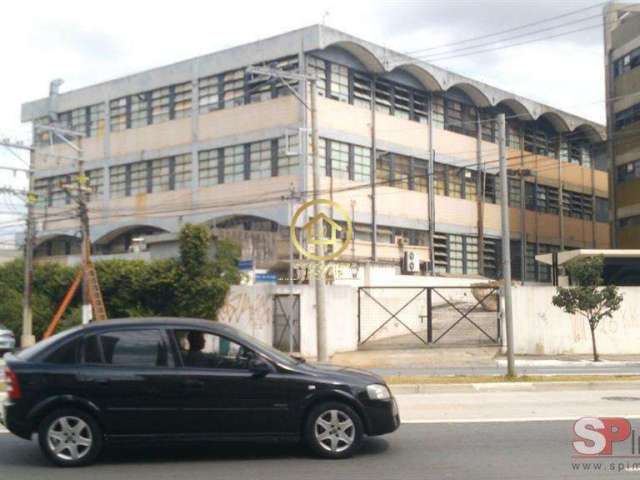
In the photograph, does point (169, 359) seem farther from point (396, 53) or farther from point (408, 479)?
point (396, 53)

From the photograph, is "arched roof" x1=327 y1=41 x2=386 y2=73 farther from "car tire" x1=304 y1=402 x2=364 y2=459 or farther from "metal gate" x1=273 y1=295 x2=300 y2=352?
"car tire" x1=304 y1=402 x2=364 y2=459

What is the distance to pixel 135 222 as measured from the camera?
4784cm

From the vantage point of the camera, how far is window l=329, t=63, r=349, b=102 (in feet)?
139

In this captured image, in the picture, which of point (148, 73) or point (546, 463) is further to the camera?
point (148, 73)

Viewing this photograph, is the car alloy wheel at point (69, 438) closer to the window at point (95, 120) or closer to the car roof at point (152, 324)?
the car roof at point (152, 324)

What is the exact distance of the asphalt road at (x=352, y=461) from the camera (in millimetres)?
7781

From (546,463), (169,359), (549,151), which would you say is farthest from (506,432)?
(549,151)

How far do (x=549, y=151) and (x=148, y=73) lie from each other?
97.8 ft

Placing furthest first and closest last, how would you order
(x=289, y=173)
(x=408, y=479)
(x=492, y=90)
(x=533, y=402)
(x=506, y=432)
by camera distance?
(x=492, y=90) < (x=289, y=173) < (x=533, y=402) < (x=506, y=432) < (x=408, y=479)

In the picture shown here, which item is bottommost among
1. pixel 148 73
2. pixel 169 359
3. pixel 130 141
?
pixel 169 359

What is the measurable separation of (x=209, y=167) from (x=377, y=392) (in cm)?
3715

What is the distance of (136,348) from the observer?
27.8 feet

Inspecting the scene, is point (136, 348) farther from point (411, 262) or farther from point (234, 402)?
point (411, 262)

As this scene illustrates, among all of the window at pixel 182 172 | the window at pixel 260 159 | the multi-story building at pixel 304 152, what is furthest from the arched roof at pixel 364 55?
the window at pixel 182 172
